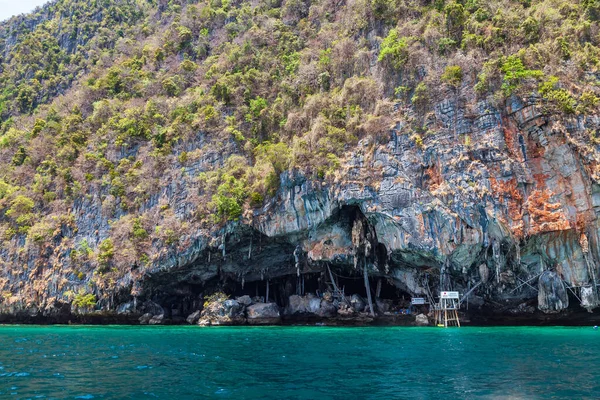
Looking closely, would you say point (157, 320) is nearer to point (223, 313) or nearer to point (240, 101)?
point (223, 313)

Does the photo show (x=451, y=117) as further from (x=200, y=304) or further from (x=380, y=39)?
(x=200, y=304)

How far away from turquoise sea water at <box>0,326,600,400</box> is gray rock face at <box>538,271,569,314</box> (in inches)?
170

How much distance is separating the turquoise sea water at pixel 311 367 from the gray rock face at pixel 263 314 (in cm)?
1267

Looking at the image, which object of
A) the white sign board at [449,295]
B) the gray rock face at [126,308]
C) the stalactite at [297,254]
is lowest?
the gray rock face at [126,308]

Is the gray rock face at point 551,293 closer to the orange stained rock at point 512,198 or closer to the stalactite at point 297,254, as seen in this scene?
the orange stained rock at point 512,198

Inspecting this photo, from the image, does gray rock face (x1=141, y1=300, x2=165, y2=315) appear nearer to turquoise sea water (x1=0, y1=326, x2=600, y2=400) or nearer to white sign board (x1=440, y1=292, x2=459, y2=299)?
turquoise sea water (x1=0, y1=326, x2=600, y2=400)

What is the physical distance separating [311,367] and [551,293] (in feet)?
69.5

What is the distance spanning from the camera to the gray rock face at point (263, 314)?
3869 centimetres

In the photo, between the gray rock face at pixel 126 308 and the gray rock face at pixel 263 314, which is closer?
the gray rock face at pixel 263 314

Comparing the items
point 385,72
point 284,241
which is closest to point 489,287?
point 284,241

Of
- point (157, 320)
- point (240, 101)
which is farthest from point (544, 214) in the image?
point (157, 320)

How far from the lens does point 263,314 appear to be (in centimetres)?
3897

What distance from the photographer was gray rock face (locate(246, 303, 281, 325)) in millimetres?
38688

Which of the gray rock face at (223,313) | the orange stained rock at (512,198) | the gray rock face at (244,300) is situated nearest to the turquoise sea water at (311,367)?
the orange stained rock at (512,198)
